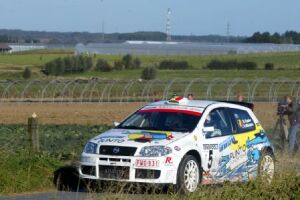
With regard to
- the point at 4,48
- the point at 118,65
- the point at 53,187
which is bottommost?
the point at 4,48

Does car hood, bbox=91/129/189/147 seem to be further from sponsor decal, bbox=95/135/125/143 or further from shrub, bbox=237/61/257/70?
shrub, bbox=237/61/257/70

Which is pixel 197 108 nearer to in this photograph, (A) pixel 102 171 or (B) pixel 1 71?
(A) pixel 102 171

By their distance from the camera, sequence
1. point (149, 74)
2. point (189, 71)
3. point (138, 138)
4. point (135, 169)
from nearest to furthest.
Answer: point (135, 169), point (138, 138), point (149, 74), point (189, 71)

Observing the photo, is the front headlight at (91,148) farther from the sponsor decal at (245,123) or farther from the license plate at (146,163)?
the sponsor decal at (245,123)

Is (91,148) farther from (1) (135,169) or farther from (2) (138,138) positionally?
(1) (135,169)

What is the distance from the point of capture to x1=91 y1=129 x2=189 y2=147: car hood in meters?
13.5

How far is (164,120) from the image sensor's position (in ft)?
47.6

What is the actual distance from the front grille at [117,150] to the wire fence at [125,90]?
1666 inches

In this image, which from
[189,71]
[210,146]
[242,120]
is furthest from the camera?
[189,71]

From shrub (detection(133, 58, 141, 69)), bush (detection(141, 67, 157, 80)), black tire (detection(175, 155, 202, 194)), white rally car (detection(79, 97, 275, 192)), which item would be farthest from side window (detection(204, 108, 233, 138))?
shrub (detection(133, 58, 141, 69))

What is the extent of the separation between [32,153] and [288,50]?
132864mm

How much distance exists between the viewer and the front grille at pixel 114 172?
13234 millimetres

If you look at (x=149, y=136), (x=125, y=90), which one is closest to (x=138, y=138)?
(x=149, y=136)

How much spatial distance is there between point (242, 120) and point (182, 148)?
220 cm
